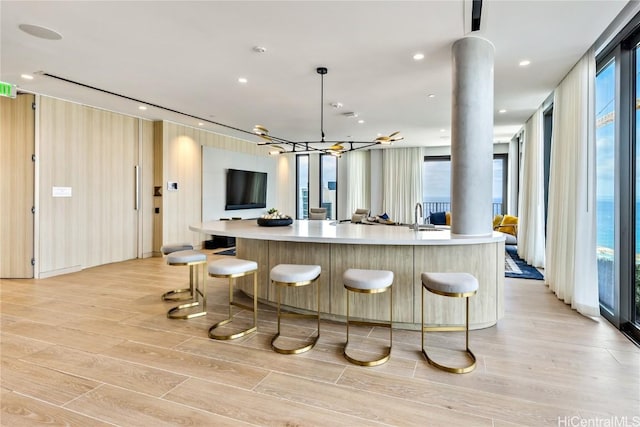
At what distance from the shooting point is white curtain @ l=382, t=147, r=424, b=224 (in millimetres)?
10891

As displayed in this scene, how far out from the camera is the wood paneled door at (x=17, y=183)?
17.3 feet

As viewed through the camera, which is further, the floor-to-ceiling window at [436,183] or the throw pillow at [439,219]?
the floor-to-ceiling window at [436,183]

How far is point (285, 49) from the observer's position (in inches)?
145

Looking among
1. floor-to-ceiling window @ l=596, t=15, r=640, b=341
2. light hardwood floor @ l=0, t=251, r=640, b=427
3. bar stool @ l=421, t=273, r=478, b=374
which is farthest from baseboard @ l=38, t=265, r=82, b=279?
floor-to-ceiling window @ l=596, t=15, r=640, b=341

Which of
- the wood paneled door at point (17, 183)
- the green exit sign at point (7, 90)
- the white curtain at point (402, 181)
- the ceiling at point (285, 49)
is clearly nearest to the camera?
the ceiling at point (285, 49)

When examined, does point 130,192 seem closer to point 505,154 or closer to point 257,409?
point 257,409

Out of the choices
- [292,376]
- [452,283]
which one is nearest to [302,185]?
[452,283]

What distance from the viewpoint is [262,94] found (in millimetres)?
A: 5297

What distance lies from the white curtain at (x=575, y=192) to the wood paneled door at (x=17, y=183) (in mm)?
7415

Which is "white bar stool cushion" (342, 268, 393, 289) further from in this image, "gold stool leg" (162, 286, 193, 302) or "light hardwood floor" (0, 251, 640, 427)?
"gold stool leg" (162, 286, 193, 302)

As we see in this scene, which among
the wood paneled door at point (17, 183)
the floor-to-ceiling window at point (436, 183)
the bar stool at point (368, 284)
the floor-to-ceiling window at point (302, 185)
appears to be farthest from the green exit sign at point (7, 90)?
the floor-to-ceiling window at point (436, 183)

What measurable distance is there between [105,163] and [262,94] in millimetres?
3357

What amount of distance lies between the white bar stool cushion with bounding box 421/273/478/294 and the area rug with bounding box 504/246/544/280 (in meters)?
3.48

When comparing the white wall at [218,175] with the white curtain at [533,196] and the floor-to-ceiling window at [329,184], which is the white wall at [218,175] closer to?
the floor-to-ceiling window at [329,184]
